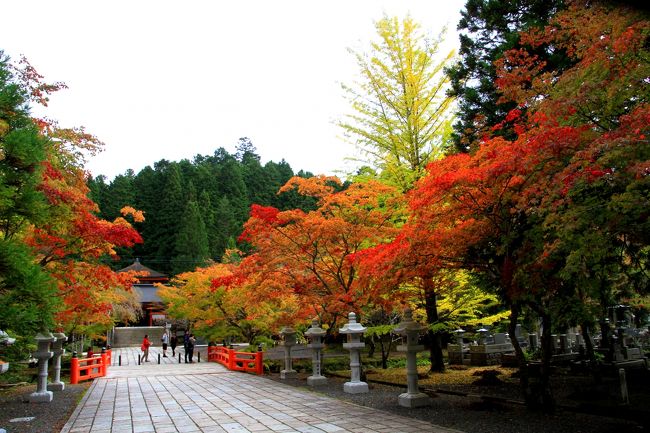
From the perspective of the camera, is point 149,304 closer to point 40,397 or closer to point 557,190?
point 40,397

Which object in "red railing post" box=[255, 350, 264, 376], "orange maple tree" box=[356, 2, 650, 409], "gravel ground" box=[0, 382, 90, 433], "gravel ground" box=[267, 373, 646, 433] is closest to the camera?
"orange maple tree" box=[356, 2, 650, 409]

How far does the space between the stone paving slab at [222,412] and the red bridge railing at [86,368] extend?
1.47m

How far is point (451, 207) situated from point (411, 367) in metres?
3.24

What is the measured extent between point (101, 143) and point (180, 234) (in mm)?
36360

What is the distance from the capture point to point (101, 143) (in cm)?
1156

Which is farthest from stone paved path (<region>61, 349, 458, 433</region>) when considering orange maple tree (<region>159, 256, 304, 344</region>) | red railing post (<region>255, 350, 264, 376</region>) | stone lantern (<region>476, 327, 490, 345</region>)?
stone lantern (<region>476, 327, 490, 345</region>)

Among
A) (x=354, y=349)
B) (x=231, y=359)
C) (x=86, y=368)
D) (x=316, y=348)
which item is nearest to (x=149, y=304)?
(x=231, y=359)

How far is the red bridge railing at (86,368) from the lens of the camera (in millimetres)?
14211

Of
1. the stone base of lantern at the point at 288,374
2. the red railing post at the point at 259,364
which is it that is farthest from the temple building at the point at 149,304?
the stone base of lantern at the point at 288,374

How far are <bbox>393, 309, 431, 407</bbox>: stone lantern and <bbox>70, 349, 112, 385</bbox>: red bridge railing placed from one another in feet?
35.5

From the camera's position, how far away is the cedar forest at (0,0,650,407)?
5.32 meters

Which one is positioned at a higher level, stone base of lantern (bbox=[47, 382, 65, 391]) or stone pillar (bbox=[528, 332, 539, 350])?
stone pillar (bbox=[528, 332, 539, 350])

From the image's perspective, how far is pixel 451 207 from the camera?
7.41 m

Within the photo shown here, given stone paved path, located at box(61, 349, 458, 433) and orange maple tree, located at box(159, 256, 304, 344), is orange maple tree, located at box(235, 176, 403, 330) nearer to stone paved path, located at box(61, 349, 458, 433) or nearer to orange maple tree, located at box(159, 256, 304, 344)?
stone paved path, located at box(61, 349, 458, 433)
